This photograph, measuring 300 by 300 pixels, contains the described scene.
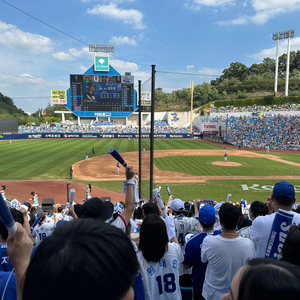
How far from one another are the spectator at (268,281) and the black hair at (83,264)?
0.55 metres

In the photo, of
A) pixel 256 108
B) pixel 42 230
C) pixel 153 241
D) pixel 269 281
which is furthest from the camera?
pixel 256 108

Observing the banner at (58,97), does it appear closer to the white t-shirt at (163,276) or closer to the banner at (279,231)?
the white t-shirt at (163,276)

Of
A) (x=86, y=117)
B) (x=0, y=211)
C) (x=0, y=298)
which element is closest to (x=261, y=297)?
(x=0, y=211)

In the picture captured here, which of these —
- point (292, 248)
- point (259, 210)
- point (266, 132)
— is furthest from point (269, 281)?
point (266, 132)

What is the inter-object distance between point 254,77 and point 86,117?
55.2m

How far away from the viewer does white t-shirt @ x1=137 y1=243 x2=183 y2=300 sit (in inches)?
108

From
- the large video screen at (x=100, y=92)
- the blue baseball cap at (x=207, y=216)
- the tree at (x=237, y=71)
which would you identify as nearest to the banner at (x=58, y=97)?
the large video screen at (x=100, y=92)

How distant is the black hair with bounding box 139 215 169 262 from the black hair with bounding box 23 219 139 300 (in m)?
1.57

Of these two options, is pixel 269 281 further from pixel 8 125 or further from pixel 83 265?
pixel 8 125

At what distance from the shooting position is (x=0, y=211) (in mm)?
1394

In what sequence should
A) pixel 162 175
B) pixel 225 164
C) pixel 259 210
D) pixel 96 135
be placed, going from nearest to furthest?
pixel 259 210, pixel 162 175, pixel 225 164, pixel 96 135

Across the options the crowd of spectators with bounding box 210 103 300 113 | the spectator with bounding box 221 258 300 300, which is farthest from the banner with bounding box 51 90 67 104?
the spectator with bounding box 221 258 300 300

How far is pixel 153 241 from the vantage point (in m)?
2.71

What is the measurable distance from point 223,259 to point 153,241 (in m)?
A: 1.02
